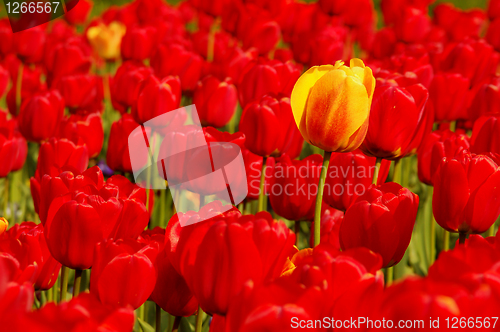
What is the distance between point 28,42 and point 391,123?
80.4 inches

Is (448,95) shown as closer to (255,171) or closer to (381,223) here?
(255,171)

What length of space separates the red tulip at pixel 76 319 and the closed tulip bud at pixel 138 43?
2391mm

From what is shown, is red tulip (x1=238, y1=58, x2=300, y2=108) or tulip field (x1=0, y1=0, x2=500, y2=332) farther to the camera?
red tulip (x1=238, y1=58, x2=300, y2=108)

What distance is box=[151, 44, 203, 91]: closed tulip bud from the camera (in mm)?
2254

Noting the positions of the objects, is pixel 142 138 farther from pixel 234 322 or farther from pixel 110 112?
pixel 110 112

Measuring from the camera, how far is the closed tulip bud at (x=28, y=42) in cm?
262

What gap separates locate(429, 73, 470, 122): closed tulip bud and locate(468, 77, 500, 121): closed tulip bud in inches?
2.1

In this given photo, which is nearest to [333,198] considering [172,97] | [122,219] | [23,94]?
[122,219]

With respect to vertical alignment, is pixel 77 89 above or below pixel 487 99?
below

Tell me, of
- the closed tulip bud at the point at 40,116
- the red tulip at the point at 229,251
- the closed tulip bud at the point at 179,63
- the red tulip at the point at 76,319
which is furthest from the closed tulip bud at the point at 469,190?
the closed tulip bud at the point at 179,63

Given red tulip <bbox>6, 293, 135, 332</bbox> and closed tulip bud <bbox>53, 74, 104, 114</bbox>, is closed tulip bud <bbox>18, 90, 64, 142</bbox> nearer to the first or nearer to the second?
closed tulip bud <bbox>53, 74, 104, 114</bbox>

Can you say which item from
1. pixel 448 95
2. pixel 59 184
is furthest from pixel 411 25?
pixel 59 184

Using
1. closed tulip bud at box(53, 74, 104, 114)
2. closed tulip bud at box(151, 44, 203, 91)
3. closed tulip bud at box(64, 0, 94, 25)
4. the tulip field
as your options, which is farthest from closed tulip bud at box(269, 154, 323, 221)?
closed tulip bud at box(64, 0, 94, 25)

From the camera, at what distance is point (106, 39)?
11.9ft
